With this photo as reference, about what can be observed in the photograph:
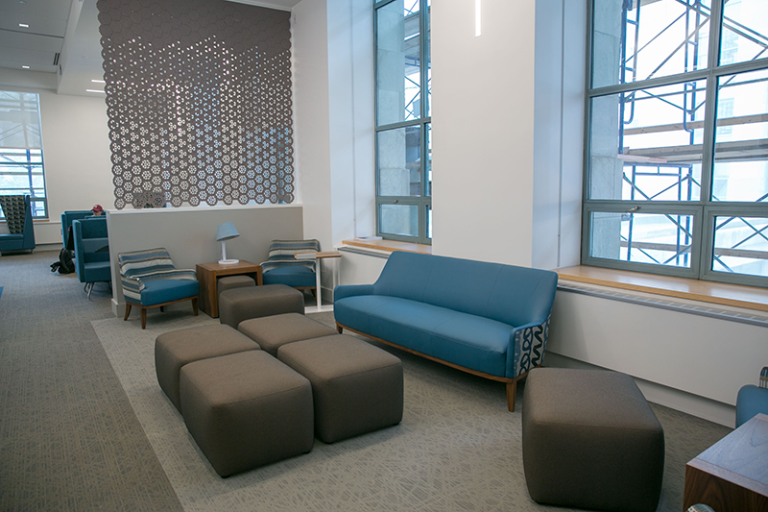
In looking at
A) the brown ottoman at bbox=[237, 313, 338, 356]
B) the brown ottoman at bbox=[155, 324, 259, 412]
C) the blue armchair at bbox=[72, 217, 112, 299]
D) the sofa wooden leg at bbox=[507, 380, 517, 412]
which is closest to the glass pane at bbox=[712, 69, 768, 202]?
the sofa wooden leg at bbox=[507, 380, 517, 412]

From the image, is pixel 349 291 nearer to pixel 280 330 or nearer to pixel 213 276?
pixel 280 330

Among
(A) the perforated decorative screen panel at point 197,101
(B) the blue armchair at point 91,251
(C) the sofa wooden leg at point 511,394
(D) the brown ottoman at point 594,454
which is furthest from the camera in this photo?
(B) the blue armchair at point 91,251

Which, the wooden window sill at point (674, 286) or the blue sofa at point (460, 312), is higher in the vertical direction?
the wooden window sill at point (674, 286)

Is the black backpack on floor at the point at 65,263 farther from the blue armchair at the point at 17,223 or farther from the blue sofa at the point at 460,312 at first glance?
the blue sofa at the point at 460,312

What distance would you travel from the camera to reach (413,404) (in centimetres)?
328

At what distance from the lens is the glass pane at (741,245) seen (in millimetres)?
3049

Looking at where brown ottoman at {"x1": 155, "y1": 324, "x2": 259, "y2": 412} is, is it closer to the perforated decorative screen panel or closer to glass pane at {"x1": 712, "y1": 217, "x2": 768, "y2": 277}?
the perforated decorative screen panel

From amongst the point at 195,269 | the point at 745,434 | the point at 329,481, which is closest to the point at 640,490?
the point at 745,434

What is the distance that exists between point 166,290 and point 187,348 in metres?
2.19

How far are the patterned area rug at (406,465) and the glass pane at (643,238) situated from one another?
1063 mm

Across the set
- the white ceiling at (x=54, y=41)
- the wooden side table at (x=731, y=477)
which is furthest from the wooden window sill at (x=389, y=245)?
the wooden side table at (x=731, y=477)

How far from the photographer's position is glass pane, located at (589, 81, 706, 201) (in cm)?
334

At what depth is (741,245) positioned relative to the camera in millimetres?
3143

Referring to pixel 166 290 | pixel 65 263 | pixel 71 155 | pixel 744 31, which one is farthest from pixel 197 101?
pixel 71 155
